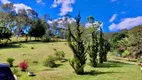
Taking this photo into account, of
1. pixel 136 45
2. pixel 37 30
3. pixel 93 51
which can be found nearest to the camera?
pixel 93 51

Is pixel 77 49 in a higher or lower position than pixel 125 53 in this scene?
higher

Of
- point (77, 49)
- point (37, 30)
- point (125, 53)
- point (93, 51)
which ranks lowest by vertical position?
point (125, 53)

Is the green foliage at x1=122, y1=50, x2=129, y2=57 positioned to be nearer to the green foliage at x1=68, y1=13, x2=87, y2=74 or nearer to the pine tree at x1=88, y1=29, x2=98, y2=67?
the pine tree at x1=88, y1=29, x2=98, y2=67

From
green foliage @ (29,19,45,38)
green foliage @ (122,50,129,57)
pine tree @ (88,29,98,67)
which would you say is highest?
green foliage @ (29,19,45,38)

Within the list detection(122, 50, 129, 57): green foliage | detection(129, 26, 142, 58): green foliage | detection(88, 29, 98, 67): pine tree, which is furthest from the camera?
detection(122, 50, 129, 57): green foliage

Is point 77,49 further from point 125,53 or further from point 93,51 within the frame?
point 125,53

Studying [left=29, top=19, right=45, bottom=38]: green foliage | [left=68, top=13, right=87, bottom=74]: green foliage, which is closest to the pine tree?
[left=68, top=13, right=87, bottom=74]: green foliage

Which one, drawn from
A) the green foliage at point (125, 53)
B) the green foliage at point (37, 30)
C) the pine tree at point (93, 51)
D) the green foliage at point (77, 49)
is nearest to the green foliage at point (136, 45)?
the green foliage at point (125, 53)

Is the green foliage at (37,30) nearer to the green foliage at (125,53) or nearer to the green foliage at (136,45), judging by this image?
the green foliage at (125,53)

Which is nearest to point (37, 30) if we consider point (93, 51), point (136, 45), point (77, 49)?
point (136, 45)

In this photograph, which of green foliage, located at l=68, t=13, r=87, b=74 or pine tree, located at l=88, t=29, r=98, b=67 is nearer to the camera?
green foliage, located at l=68, t=13, r=87, b=74

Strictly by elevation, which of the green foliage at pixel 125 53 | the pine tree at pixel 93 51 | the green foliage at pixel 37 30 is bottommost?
the green foliage at pixel 125 53

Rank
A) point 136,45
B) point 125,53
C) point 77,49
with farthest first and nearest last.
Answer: point 125,53, point 136,45, point 77,49

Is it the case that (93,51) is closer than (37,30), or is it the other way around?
(93,51)
